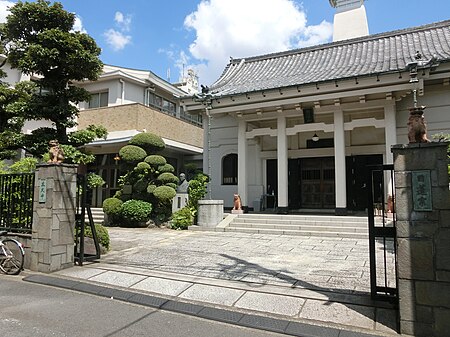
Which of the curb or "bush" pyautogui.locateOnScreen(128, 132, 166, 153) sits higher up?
"bush" pyautogui.locateOnScreen(128, 132, 166, 153)

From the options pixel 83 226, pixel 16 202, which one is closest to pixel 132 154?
pixel 16 202

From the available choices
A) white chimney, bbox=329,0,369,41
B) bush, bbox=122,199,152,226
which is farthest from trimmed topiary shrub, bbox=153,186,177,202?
white chimney, bbox=329,0,369,41

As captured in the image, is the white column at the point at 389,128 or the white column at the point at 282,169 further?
the white column at the point at 282,169

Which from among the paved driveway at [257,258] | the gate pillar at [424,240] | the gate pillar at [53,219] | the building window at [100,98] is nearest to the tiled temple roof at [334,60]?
the paved driveway at [257,258]

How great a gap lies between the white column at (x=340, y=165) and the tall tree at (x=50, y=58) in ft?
27.7

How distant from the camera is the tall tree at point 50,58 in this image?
754 cm

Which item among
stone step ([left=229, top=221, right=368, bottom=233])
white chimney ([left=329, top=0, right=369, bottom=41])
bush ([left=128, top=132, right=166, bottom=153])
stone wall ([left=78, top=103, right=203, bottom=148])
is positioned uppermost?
white chimney ([left=329, top=0, right=369, bottom=41])

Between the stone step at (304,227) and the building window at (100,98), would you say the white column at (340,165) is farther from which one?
the building window at (100,98)

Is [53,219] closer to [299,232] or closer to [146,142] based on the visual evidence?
[299,232]

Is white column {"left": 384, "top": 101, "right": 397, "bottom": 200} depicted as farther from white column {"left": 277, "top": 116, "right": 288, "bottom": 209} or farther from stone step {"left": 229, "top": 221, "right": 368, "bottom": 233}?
white column {"left": 277, "top": 116, "right": 288, "bottom": 209}

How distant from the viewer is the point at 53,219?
6.01m

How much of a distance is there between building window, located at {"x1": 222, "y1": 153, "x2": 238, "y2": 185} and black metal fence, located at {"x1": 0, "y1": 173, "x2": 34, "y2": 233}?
9825 millimetres

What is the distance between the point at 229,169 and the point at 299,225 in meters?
5.60

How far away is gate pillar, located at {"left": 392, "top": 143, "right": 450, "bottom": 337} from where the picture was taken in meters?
3.29
